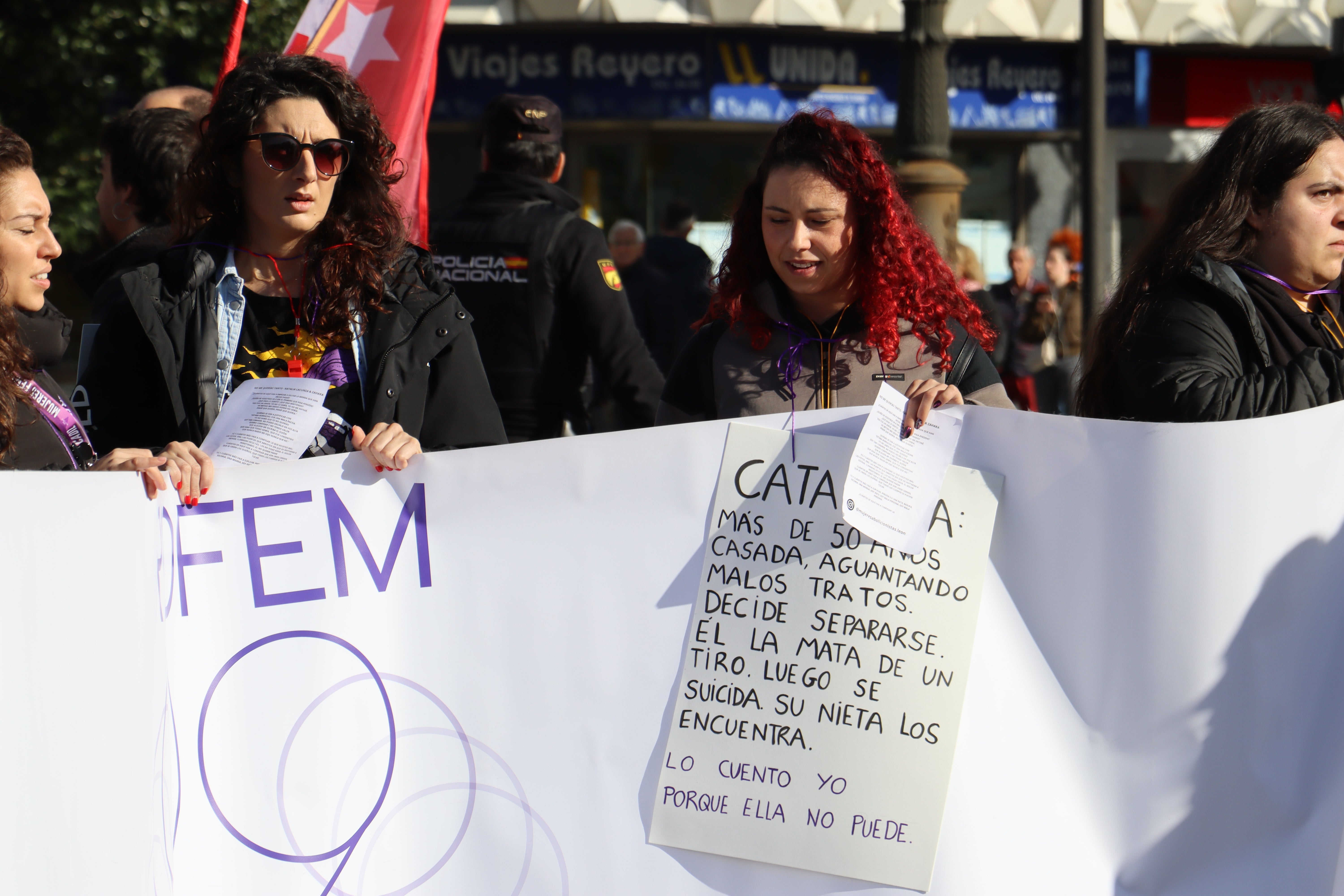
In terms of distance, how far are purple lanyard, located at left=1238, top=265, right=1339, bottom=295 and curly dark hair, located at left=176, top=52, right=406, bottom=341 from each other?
1.69 m

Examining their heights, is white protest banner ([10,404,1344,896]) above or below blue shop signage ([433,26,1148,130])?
below

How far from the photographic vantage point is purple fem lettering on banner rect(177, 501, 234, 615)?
223 cm

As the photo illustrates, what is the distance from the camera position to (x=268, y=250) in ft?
8.41

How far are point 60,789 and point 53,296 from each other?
8.86 metres

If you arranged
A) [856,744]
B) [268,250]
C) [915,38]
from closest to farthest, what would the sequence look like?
[856,744], [268,250], [915,38]

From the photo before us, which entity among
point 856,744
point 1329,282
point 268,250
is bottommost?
point 856,744

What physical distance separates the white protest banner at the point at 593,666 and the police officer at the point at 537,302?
156 centimetres

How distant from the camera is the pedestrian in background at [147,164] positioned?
3.58 metres

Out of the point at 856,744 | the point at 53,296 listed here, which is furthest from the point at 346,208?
the point at 53,296

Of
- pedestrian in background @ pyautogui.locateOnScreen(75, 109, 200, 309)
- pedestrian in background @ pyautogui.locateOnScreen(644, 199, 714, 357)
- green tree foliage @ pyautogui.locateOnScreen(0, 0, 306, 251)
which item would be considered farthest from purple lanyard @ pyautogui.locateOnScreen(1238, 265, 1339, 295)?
green tree foliage @ pyautogui.locateOnScreen(0, 0, 306, 251)

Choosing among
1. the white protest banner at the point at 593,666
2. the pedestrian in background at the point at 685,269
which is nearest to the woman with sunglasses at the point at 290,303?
the white protest banner at the point at 593,666

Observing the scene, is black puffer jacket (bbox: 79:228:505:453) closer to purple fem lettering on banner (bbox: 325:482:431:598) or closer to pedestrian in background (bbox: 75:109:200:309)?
purple fem lettering on banner (bbox: 325:482:431:598)

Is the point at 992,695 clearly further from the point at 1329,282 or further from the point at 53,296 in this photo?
the point at 53,296

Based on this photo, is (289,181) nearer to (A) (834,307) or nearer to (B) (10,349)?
(B) (10,349)
